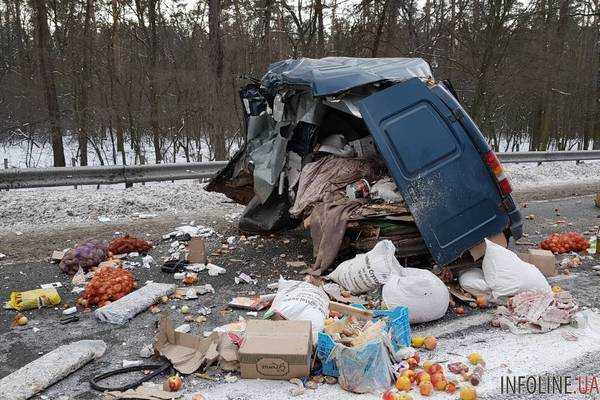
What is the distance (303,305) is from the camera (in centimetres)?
383

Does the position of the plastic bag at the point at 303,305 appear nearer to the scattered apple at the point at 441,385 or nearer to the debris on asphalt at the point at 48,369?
the scattered apple at the point at 441,385

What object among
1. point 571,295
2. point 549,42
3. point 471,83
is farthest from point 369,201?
point 549,42

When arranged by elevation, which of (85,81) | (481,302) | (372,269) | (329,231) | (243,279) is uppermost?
(85,81)

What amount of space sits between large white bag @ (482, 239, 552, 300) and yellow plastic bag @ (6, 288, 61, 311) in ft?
12.6

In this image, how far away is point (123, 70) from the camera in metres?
15.7

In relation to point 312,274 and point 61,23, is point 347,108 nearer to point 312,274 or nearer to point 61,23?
point 312,274

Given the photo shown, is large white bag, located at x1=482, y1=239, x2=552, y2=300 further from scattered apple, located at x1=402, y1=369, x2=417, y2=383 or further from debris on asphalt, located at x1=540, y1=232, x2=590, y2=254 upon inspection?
debris on asphalt, located at x1=540, y1=232, x2=590, y2=254

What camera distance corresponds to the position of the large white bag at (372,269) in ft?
14.4

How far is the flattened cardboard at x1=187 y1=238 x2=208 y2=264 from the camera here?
550 cm

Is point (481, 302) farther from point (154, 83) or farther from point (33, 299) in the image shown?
point (154, 83)

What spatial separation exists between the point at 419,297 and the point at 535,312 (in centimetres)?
90

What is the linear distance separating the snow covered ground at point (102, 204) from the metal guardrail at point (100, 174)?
0.59 feet

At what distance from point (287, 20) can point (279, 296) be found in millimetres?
14223

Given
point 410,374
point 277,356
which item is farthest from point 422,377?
point 277,356
